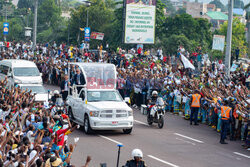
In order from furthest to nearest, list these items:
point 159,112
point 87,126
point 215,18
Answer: point 215,18
point 159,112
point 87,126

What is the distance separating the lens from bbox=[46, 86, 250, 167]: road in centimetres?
1418

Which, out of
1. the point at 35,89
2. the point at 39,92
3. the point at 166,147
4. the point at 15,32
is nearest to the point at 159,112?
the point at 166,147

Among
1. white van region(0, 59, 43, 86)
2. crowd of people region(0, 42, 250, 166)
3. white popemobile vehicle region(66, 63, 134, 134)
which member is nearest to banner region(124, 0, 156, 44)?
crowd of people region(0, 42, 250, 166)

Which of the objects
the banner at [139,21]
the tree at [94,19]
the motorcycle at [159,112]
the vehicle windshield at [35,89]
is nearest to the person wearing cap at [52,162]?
the motorcycle at [159,112]

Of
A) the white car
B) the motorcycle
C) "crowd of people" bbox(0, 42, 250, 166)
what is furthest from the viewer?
the white car

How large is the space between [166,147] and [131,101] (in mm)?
11546

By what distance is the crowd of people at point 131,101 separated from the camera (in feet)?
30.8

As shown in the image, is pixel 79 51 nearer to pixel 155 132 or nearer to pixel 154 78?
pixel 154 78

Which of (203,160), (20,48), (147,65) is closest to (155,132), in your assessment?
(203,160)

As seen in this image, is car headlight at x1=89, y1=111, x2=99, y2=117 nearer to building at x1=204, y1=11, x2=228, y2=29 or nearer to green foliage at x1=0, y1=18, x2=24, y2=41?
green foliage at x1=0, y1=18, x2=24, y2=41

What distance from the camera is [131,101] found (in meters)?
27.7

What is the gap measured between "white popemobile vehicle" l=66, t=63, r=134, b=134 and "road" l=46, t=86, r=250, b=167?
0.52 meters

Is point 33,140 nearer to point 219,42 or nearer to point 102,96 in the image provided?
point 102,96

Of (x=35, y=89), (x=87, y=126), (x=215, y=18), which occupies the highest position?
(x=215, y=18)
